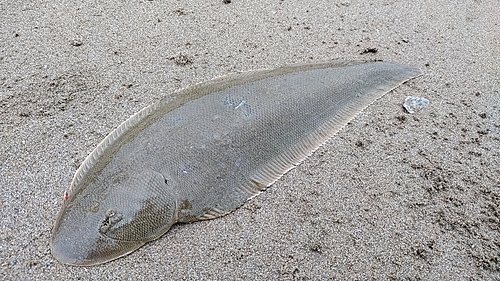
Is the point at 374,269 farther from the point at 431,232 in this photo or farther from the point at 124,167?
the point at 124,167

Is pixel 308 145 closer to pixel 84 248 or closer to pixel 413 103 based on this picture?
pixel 413 103

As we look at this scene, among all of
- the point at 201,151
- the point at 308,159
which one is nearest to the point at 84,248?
the point at 201,151

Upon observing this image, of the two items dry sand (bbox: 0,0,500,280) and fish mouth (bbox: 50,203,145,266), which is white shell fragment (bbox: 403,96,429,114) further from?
fish mouth (bbox: 50,203,145,266)

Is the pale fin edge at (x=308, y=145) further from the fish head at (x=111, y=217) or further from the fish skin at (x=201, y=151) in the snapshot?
the fish head at (x=111, y=217)

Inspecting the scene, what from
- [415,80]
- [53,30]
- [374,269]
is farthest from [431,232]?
[53,30]

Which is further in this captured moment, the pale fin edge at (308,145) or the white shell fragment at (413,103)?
the white shell fragment at (413,103)

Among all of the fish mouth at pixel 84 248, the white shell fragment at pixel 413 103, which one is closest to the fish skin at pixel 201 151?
the fish mouth at pixel 84 248

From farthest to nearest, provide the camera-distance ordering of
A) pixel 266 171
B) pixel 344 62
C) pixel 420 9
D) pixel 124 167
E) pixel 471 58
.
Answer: pixel 420 9 < pixel 471 58 < pixel 344 62 < pixel 266 171 < pixel 124 167
